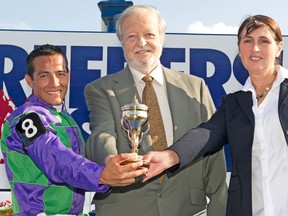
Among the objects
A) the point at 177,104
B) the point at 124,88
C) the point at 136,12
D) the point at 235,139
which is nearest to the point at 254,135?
the point at 235,139

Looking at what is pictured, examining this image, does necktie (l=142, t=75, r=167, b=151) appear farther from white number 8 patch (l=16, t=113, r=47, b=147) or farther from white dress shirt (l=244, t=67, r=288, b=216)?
white number 8 patch (l=16, t=113, r=47, b=147)

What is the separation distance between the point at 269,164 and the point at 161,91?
880 mm

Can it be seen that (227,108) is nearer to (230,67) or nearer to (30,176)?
(30,176)

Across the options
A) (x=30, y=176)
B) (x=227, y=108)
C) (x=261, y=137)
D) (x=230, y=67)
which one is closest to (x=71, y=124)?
(x=30, y=176)

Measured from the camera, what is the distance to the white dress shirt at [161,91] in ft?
9.51

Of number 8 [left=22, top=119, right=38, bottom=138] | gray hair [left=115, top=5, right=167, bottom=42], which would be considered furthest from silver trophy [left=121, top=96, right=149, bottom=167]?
gray hair [left=115, top=5, right=167, bottom=42]

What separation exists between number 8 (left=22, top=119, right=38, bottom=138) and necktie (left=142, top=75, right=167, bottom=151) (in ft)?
2.52

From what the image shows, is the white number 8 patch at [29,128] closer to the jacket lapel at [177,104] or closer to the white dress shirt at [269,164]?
the jacket lapel at [177,104]

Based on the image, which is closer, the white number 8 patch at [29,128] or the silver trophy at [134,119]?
the white number 8 patch at [29,128]

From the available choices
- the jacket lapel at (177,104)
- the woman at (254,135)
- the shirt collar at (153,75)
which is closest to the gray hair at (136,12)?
the shirt collar at (153,75)

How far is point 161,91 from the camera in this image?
2.98 meters

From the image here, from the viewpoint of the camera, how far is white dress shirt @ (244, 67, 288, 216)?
2348mm

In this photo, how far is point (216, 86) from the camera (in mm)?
5207

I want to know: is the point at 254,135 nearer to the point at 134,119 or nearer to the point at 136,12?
the point at 134,119
